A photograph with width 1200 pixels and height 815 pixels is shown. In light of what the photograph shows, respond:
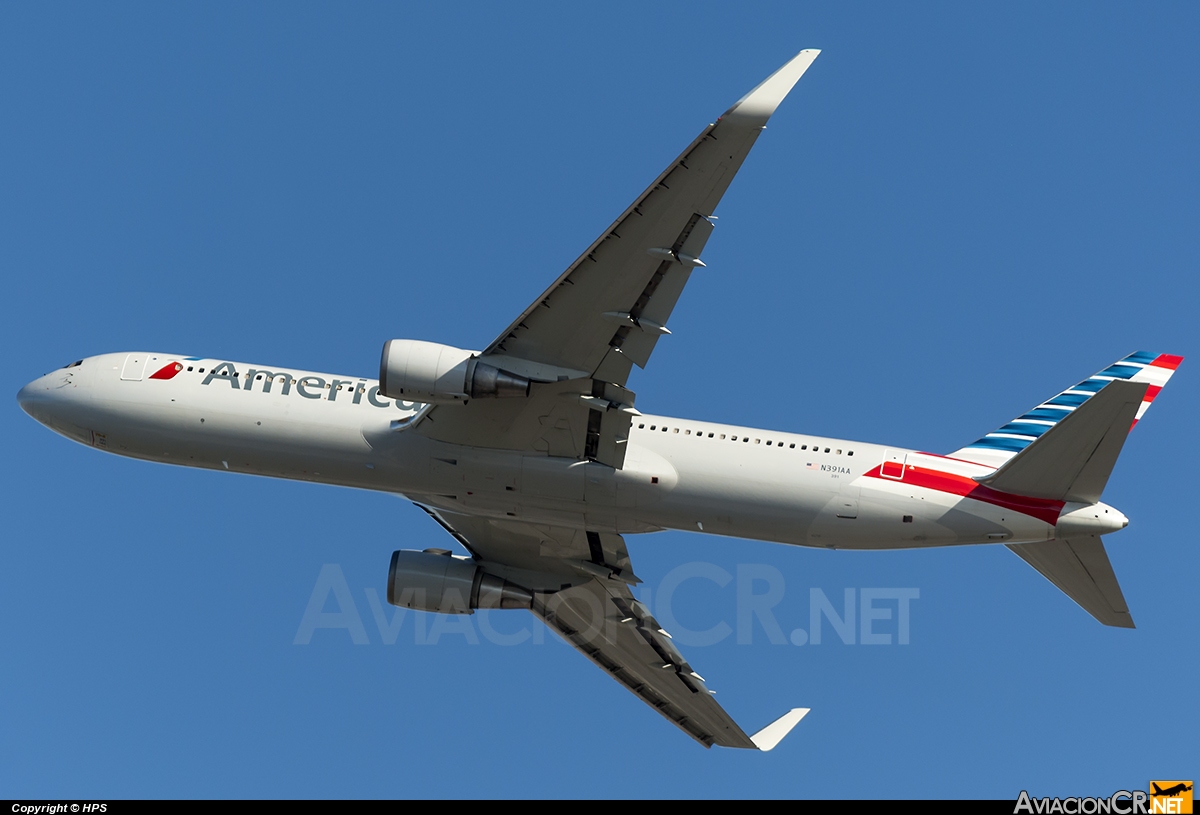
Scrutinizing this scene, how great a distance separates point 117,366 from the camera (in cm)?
3353

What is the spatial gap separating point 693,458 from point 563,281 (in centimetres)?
593

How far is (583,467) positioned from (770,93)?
1052 cm

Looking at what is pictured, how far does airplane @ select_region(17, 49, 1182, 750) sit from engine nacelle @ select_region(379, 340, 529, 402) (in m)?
0.05

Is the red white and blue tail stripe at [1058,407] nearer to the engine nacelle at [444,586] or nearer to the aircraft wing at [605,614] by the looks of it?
the aircraft wing at [605,614]

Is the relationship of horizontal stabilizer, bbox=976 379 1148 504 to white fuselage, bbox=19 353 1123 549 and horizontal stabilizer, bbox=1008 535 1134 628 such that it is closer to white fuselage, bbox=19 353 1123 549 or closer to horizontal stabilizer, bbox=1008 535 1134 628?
white fuselage, bbox=19 353 1123 549

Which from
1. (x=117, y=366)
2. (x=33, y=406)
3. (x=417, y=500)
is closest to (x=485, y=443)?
(x=417, y=500)

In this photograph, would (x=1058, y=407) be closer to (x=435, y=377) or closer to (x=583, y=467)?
(x=583, y=467)

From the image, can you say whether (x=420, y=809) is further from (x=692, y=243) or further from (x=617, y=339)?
(x=692, y=243)

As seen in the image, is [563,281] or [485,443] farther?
[485,443]

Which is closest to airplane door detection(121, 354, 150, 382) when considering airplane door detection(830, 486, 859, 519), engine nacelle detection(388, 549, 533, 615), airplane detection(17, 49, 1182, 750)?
airplane detection(17, 49, 1182, 750)

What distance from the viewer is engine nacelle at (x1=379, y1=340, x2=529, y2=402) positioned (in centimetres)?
2922

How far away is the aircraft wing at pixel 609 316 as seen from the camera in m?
25.6

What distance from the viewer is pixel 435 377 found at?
95.9 ft

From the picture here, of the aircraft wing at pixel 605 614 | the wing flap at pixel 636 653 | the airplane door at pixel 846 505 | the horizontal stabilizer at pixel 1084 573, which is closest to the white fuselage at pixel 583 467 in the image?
the airplane door at pixel 846 505
